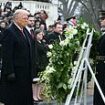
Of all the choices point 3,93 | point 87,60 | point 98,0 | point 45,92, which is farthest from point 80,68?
point 98,0

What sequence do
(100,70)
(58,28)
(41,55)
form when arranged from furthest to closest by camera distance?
(58,28)
(41,55)
(100,70)

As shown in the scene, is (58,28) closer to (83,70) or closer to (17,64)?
(17,64)

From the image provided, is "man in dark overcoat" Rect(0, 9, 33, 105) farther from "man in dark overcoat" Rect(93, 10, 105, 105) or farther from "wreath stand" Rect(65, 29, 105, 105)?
"man in dark overcoat" Rect(93, 10, 105, 105)

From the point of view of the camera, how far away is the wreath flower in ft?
28.7

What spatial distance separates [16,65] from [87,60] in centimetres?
123

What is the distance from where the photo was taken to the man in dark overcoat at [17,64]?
908 cm

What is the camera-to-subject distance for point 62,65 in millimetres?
8781

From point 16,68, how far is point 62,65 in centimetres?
87

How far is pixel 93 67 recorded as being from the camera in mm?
9453

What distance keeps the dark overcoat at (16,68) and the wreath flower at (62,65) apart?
0.44m

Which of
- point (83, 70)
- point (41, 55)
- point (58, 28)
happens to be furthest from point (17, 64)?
point (58, 28)

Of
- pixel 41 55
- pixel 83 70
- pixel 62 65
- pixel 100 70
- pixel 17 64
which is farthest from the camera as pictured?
Answer: pixel 41 55

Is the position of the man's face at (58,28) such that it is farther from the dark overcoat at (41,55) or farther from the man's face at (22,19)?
the man's face at (22,19)

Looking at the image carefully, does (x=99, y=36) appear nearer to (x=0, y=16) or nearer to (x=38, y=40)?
(x=38, y=40)
